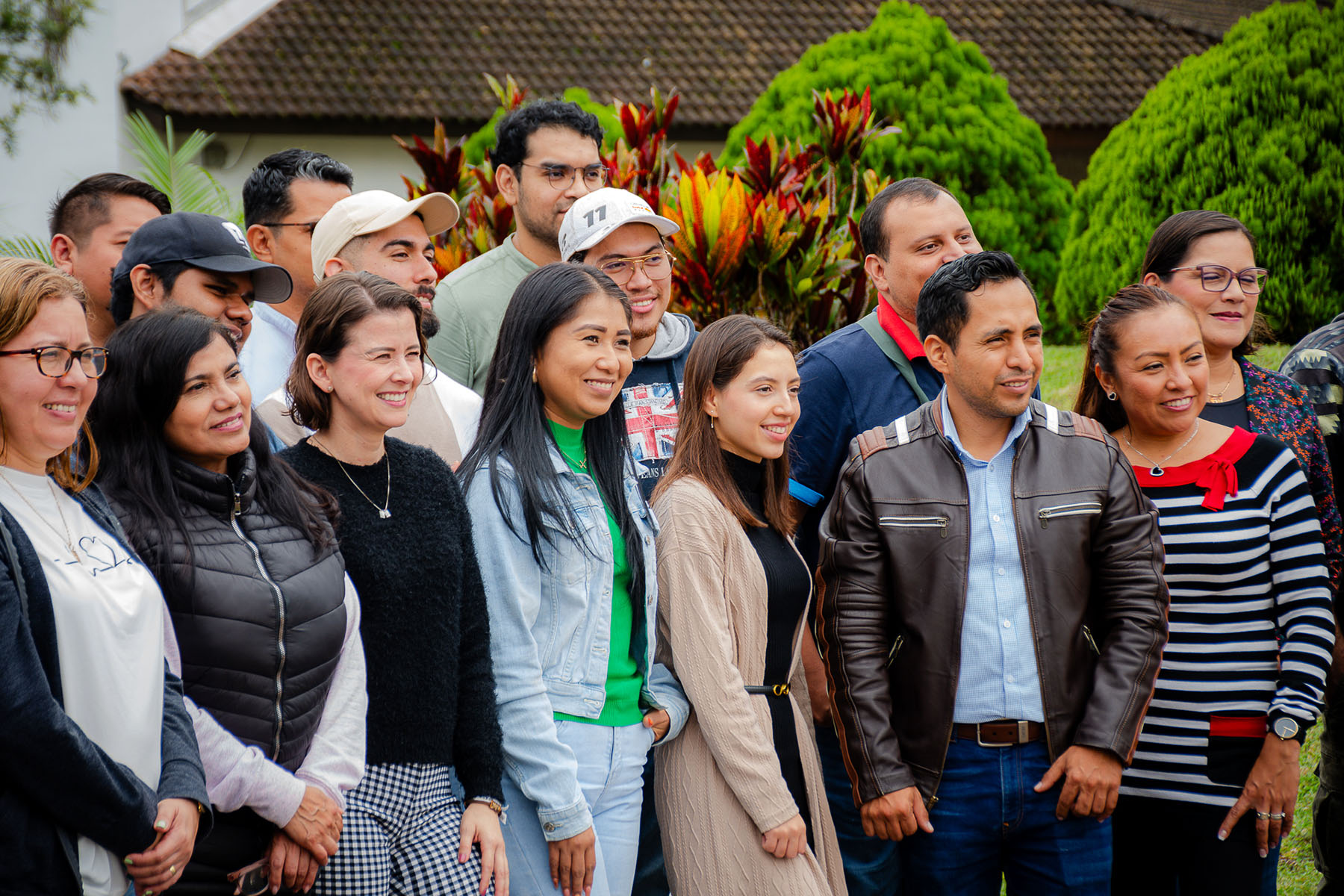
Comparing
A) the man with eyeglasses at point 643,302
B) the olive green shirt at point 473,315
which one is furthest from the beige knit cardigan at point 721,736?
the olive green shirt at point 473,315

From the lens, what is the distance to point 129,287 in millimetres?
3377

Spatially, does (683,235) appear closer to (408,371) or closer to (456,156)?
(456,156)

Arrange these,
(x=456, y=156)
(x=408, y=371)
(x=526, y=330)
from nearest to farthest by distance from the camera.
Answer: (x=408, y=371), (x=526, y=330), (x=456, y=156)

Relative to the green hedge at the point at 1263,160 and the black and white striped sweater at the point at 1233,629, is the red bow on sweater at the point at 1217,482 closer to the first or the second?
the black and white striped sweater at the point at 1233,629

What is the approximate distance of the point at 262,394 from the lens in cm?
354

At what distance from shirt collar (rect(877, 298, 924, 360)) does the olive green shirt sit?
134 cm

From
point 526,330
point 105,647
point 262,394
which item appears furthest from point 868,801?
point 262,394

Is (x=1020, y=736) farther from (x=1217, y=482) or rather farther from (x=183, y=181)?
(x=183, y=181)

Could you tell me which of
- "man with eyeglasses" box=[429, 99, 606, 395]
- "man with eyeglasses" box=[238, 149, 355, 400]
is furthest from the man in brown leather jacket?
"man with eyeglasses" box=[238, 149, 355, 400]

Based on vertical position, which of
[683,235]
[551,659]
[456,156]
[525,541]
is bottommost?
[551,659]

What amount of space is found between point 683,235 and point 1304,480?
114 inches

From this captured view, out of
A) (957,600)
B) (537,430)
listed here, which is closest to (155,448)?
(537,430)

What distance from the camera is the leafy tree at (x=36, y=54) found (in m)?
13.5

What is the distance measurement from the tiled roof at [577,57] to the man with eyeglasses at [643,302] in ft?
44.4
